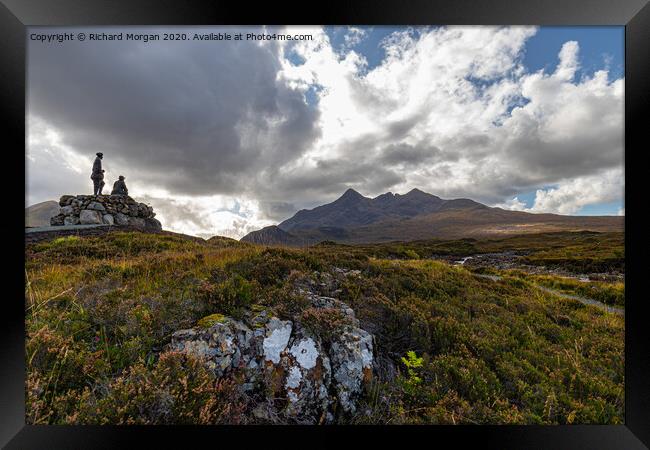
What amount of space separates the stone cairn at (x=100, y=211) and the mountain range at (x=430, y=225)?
8708 mm

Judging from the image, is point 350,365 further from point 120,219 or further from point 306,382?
point 120,219

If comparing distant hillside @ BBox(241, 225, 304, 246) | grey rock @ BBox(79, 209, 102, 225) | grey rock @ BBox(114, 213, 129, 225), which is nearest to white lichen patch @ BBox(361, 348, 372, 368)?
distant hillside @ BBox(241, 225, 304, 246)

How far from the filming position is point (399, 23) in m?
2.98

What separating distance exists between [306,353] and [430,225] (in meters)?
25.1

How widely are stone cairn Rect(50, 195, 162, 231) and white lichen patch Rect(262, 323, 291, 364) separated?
44.6 feet

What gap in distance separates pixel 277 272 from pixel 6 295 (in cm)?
359

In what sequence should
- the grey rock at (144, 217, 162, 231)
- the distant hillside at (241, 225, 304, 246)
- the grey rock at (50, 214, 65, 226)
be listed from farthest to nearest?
1. the grey rock at (144, 217, 162, 231)
2. the grey rock at (50, 214, 65, 226)
3. the distant hillside at (241, 225, 304, 246)

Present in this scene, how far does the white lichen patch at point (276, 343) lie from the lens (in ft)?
9.51

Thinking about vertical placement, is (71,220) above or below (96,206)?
below

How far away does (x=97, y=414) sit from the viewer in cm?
236

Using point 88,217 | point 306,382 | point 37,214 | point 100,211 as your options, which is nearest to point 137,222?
point 100,211

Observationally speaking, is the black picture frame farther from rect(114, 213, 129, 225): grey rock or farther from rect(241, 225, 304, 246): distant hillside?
rect(114, 213, 129, 225): grey rock

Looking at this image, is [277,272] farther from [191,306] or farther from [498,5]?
[498,5]

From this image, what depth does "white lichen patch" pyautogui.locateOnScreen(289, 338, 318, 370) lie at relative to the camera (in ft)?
9.48
